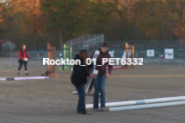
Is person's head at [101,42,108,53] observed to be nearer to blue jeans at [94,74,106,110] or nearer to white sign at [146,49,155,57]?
blue jeans at [94,74,106,110]

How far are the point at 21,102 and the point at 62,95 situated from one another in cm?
212

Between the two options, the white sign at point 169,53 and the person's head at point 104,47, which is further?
the white sign at point 169,53

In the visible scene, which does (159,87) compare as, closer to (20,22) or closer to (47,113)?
(47,113)

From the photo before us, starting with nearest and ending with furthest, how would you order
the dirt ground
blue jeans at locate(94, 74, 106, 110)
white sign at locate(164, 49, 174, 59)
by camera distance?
1. the dirt ground
2. blue jeans at locate(94, 74, 106, 110)
3. white sign at locate(164, 49, 174, 59)

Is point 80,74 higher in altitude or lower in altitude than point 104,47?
lower

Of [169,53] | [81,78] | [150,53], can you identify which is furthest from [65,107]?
[150,53]

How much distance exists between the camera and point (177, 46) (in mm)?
43312

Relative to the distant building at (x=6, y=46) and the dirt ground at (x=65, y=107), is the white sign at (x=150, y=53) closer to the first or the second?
the dirt ground at (x=65, y=107)

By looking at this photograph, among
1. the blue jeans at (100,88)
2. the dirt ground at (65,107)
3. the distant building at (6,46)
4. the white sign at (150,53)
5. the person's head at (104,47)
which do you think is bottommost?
the dirt ground at (65,107)

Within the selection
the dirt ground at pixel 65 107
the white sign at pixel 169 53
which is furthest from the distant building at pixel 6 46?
the dirt ground at pixel 65 107

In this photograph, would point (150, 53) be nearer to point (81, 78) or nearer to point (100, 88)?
point (100, 88)

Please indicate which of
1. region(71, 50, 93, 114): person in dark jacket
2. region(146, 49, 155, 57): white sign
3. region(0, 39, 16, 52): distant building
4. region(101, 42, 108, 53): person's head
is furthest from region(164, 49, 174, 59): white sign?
region(0, 39, 16, 52): distant building

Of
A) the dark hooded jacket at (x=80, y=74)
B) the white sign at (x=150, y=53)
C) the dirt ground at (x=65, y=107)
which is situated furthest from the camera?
the white sign at (x=150, y=53)

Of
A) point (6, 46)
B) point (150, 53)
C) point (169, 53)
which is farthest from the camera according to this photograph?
point (6, 46)
